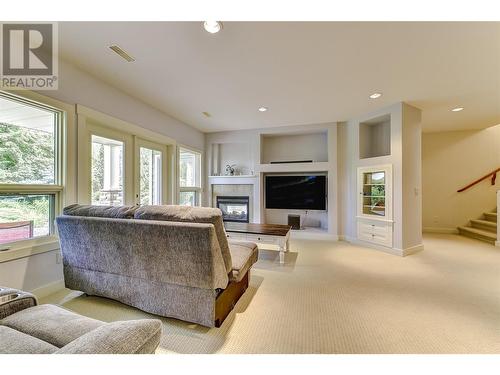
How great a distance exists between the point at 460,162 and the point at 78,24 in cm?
736

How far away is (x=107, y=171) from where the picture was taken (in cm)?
298

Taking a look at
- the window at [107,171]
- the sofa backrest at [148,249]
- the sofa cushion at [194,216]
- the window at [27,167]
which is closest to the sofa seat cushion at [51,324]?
the sofa backrest at [148,249]

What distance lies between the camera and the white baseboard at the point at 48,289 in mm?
2105

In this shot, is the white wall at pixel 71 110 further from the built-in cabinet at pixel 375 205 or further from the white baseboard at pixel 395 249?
the white baseboard at pixel 395 249

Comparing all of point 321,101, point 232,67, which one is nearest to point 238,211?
point 321,101

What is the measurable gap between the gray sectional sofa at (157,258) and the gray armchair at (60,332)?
613 mm

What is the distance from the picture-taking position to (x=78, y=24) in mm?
1757

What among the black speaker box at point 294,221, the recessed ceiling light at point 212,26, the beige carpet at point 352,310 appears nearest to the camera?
the beige carpet at point 352,310

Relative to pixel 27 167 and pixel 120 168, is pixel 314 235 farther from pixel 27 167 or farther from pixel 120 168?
pixel 27 167

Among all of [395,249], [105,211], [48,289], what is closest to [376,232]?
[395,249]

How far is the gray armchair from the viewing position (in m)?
0.69

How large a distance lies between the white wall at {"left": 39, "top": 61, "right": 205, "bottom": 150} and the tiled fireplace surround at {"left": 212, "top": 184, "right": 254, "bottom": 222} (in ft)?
5.07

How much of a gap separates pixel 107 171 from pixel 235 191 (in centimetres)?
287
